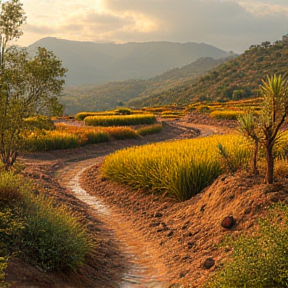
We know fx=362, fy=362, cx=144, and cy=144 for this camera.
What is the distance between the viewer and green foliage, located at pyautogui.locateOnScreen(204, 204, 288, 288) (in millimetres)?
4336

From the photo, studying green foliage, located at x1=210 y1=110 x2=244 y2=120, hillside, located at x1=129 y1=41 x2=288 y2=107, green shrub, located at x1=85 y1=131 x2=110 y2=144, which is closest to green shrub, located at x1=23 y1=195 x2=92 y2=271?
green shrub, located at x1=85 y1=131 x2=110 y2=144

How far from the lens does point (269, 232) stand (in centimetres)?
526

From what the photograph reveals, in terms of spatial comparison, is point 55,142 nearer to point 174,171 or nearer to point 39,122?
point 39,122

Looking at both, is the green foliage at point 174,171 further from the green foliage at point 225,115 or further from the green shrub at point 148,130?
the green foliage at point 225,115

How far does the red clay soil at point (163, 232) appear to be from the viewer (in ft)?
18.9

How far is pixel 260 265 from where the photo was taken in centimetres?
451

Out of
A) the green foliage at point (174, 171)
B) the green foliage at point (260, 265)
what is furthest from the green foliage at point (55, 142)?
the green foliage at point (260, 265)

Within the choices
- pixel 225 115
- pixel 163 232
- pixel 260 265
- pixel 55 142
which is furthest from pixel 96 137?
pixel 260 265

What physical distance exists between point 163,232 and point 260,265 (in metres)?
3.92

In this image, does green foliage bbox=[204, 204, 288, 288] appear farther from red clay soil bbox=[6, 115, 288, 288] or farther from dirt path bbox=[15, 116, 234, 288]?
dirt path bbox=[15, 116, 234, 288]

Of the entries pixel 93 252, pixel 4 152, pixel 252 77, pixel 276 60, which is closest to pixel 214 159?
pixel 93 252

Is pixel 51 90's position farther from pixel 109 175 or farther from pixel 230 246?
pixel 230 246

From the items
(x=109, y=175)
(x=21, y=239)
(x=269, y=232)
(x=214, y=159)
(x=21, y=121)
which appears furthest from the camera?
(x=109, y=175)

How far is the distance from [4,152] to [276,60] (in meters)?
103
